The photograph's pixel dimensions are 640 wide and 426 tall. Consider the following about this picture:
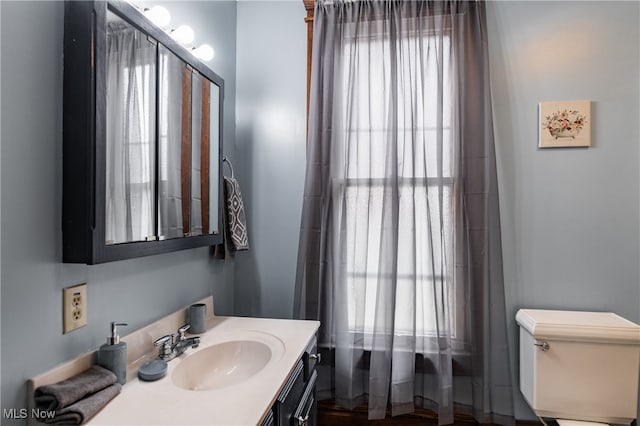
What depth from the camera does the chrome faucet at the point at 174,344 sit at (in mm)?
1158

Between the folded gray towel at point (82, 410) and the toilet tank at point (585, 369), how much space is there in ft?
5.23

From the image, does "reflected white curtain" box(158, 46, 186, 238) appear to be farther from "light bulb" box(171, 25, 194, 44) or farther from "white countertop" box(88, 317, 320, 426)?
"white countertop" box(88, 317, 320, 426)

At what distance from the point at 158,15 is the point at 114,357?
1.08 meters

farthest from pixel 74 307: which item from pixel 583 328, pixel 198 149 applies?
pixel 583 328

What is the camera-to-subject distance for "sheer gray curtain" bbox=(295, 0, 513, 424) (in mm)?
1640

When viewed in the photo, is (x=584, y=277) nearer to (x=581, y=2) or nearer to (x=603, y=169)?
(x=603, y=169)

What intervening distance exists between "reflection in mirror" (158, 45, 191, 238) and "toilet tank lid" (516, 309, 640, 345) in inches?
60.3

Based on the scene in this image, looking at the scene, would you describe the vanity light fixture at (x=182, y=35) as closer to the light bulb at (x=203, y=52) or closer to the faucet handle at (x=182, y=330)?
the light bulb at (x=203, y=52)

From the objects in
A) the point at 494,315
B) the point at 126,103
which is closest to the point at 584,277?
the point at 494,315

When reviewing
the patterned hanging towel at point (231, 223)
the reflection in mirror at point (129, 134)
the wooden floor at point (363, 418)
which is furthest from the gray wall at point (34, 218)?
the wooden floor at point (363, 418)

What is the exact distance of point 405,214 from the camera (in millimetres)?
1710

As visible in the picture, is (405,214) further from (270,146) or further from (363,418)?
(363,418)

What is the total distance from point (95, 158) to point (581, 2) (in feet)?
7.12

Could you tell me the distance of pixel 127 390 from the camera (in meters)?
0.97
